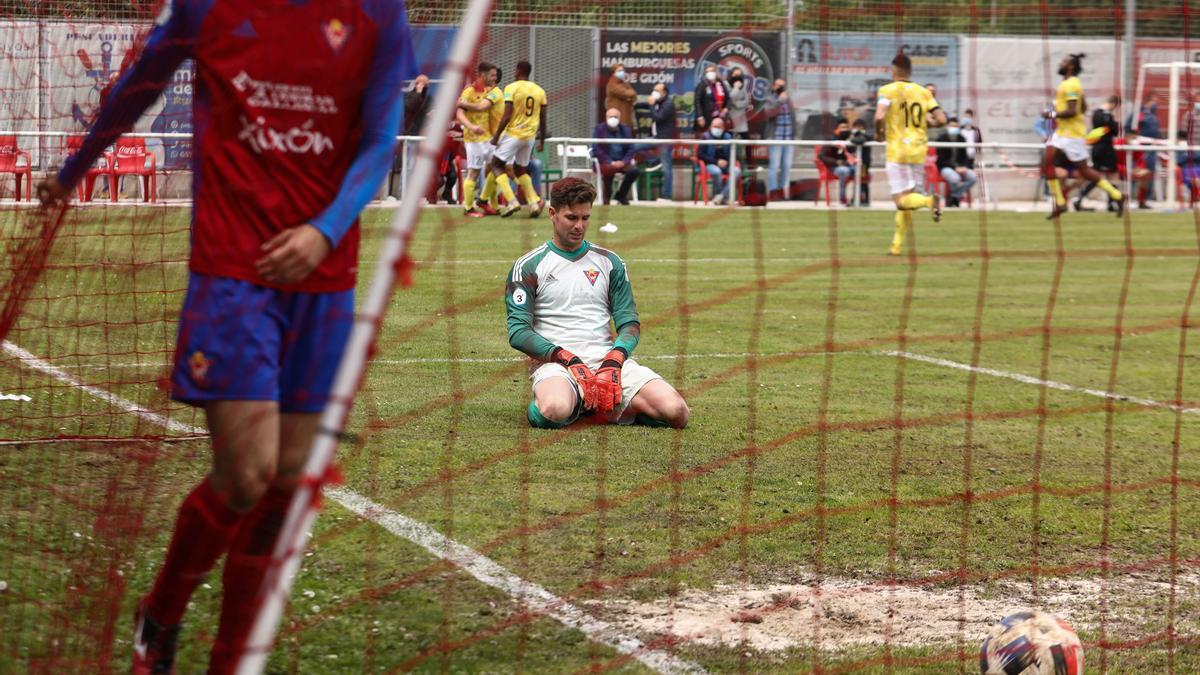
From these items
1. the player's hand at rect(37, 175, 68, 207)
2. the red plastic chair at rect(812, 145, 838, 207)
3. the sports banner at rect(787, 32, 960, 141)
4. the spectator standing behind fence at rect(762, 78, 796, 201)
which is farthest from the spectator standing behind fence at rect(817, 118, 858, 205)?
the player's hand at rect(37, 175, 68, 207)

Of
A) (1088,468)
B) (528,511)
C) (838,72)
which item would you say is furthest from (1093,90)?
(528,511)

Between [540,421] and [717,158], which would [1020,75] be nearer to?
[717,158]

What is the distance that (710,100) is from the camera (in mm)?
20688

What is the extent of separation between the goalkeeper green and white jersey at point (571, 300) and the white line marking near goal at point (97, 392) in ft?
5.42

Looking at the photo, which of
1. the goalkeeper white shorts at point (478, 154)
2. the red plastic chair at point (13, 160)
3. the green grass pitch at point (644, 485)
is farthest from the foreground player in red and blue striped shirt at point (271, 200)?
the goalkeeper white shorts at point (478, 154)

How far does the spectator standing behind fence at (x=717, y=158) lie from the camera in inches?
810

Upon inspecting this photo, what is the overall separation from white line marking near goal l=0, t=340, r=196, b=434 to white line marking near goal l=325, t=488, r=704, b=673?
1.45m

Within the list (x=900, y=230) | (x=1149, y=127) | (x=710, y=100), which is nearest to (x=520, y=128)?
(x=710, y=100)

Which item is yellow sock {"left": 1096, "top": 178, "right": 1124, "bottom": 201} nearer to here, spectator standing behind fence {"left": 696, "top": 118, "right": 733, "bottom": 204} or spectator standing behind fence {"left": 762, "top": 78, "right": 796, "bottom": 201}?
spectator standing behind fence {"left": 762, "top": 78, "right": 796, "bottom": 201}

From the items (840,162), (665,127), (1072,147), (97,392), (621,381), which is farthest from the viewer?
(840,162)

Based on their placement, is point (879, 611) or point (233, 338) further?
point (879, 611)

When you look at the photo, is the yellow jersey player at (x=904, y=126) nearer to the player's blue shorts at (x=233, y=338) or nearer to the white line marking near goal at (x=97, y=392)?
the white line marking near goal at (x=97, y=392)

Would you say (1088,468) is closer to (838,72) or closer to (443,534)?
(443,534)

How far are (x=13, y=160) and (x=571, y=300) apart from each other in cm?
282
